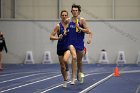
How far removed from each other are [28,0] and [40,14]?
3.75 ft

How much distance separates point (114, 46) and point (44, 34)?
4.32m

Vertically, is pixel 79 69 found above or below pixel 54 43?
below

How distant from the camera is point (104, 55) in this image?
25484 mm

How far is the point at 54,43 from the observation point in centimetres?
2622

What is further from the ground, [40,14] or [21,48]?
[40,14]

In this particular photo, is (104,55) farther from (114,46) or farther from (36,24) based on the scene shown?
(36,24)

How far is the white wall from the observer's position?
84.7 ft

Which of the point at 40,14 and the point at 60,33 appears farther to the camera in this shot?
the point at 40,14

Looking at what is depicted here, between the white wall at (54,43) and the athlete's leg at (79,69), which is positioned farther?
the white wall at (54,43)

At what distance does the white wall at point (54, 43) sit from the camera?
84.7 feet

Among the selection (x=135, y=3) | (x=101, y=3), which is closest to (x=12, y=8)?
(x=101, y=3)

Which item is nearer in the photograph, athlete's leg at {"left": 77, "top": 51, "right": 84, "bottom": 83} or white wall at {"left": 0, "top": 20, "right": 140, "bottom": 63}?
athlete's leg at {"left": 77, "top": 51, "right": 84, "bottom": 83}

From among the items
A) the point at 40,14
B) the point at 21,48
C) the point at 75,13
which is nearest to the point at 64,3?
the point at 40,14

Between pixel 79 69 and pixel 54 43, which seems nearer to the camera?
pixel 79 69
